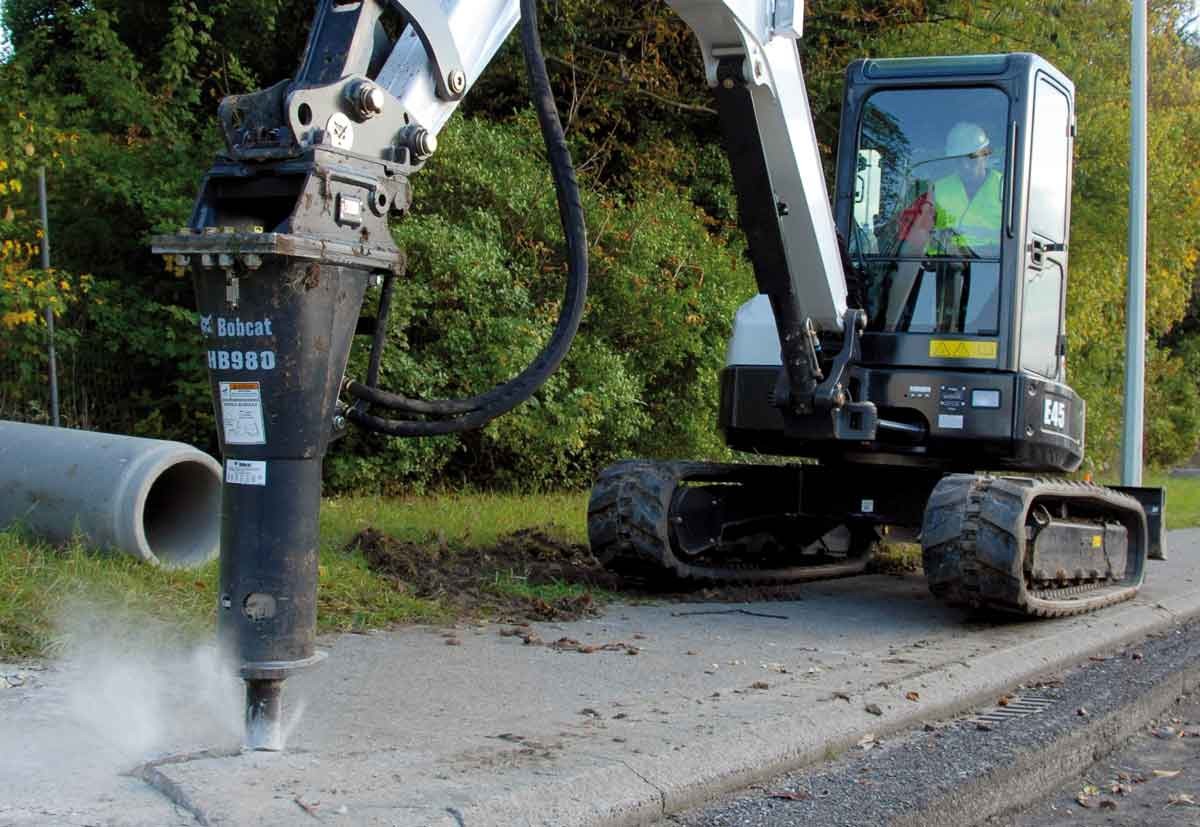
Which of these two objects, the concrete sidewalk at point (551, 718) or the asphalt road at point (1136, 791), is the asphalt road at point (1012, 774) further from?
the concrete sidewalk at point (551, 718)

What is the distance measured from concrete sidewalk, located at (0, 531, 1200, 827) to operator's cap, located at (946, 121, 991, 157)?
2813 mm

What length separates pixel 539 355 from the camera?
4.72 metres

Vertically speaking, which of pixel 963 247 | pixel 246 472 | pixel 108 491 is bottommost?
pixel 108 491

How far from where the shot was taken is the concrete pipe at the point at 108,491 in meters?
6.95

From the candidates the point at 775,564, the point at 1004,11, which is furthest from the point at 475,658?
the point at 1004,11

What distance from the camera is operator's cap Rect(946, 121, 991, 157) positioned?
326 inches

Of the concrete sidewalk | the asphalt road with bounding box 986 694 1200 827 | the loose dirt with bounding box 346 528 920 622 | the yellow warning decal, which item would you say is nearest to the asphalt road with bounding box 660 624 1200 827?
the asphalt road with bounding box 986 694 1200 827

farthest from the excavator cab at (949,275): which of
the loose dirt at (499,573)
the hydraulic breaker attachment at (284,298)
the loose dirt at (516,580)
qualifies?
the hydraulic breaker attachment at (284,298)

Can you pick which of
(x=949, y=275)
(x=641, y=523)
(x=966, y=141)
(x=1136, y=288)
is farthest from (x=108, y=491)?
(x=1136, y=288)

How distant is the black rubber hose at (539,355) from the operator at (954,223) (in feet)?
13.1

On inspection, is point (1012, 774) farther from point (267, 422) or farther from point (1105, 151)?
point (1105, 151)

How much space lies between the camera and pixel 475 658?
20.1 feet

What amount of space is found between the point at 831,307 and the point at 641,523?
172cm

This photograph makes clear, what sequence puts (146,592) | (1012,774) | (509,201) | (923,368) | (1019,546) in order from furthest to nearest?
(509,201)
(923,368)
(1019,546)
(146,592)
(1012,774)
